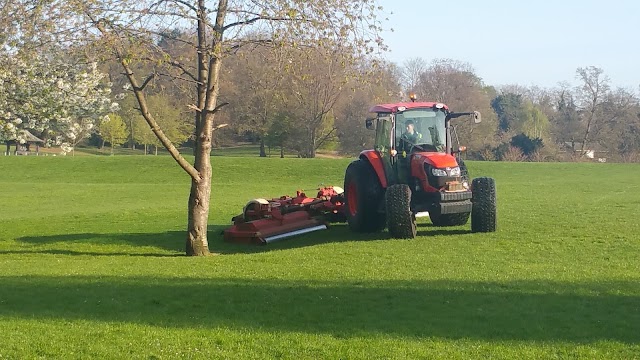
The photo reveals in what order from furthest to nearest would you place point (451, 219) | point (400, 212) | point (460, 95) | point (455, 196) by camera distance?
point (460, 95), point (451, 219), point (455, 196), point (400, 212)

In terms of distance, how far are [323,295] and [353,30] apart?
6.21m

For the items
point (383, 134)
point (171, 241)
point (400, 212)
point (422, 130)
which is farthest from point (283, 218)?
point (422, 130)

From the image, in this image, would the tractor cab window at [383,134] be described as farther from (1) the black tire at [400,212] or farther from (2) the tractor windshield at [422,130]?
(1) the black tire at [400,212]

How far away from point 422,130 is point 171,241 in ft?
20.6

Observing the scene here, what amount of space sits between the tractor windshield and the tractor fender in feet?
2.20

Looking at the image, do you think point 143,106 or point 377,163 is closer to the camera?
point 143,106

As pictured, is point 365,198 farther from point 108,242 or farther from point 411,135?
point 108,242

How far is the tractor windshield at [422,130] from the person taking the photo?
16031 mm

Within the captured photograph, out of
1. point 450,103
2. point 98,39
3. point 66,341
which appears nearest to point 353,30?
point 98,39

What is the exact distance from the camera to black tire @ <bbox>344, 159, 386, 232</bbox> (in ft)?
53.6

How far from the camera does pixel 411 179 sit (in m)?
15.8

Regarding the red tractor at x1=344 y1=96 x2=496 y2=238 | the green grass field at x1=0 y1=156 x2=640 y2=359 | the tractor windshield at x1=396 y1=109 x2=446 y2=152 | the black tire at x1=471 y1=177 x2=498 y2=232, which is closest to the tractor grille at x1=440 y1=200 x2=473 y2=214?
the red tractor at x1=344 y1=96 x2=496 y2=238

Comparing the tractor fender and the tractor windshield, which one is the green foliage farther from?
the tractor windshield

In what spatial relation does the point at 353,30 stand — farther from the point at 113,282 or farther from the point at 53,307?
the point at 53,307
